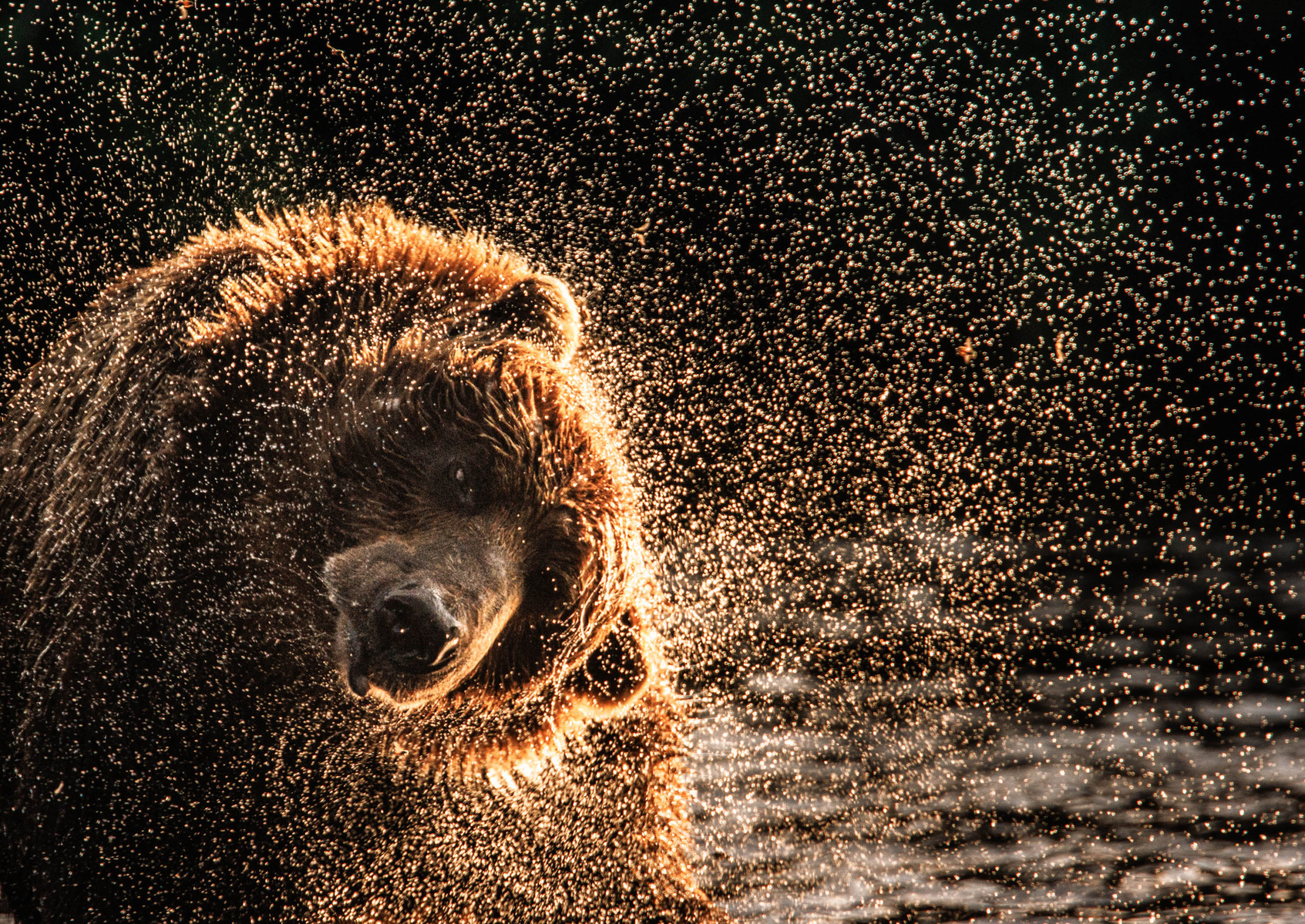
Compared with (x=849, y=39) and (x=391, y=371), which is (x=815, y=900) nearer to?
(x=391, y=371)

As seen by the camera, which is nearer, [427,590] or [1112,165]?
[427,590]

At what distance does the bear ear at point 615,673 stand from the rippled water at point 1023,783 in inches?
76.4

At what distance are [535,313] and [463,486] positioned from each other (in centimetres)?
57

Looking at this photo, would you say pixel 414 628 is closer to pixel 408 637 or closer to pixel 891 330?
pixel 408 637

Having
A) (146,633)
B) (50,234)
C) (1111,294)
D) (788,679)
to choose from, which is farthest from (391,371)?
(1111,294)

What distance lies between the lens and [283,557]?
3.27 m

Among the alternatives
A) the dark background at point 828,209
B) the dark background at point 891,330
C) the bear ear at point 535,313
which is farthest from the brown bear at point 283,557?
the dark background at point 828,209

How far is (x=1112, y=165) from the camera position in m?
6.97

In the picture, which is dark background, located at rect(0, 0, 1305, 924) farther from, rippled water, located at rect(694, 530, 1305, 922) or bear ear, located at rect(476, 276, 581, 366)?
bear ear, located at rect(476, 276, 581, 366)

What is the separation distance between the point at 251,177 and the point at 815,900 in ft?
18.0

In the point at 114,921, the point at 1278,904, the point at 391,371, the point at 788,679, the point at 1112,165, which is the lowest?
the point at 114,921

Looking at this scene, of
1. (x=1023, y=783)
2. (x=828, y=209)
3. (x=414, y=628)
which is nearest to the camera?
(x=414, y=628)

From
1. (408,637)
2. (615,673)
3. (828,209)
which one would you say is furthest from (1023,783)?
(828,209)

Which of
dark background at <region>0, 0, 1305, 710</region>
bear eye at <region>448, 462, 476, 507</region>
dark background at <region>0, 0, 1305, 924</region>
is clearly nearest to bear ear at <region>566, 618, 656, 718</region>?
bear eye at <region>448, 462, 476, 507</region>
